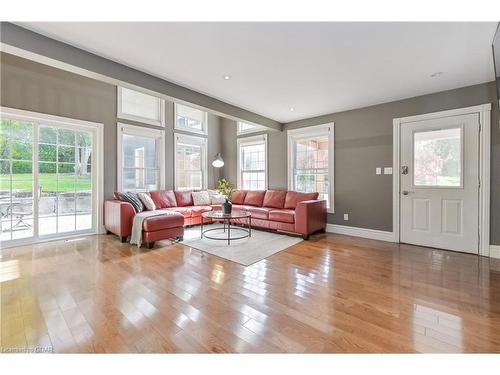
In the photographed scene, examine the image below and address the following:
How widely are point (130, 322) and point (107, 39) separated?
8.43 feet

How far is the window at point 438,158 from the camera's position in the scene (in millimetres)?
3600

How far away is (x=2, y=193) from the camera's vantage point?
3652 mm

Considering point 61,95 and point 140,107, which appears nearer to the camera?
point 61,95

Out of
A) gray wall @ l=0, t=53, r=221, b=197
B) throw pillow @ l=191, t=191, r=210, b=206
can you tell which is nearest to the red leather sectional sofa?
throw pillow @ l=191, t=191, r=210, b=206

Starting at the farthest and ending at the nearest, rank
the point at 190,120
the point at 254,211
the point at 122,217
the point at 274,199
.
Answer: the point at 190,120
the point at 274,199
the point at 254,211
the point at 122,217

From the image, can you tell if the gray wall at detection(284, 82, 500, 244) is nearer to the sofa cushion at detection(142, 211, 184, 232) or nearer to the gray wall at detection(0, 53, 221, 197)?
the sofa cushion at detection(142, 211, 184, 232)

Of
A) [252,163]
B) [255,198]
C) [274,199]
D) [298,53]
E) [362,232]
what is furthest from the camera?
[252,163]

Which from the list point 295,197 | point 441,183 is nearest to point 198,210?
point 295,197

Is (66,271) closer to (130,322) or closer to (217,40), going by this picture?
(130,322)

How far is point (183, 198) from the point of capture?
18.5ft

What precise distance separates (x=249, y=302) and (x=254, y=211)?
299 cm

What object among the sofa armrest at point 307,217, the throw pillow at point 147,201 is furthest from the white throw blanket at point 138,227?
the sofa armrest at point 307,217

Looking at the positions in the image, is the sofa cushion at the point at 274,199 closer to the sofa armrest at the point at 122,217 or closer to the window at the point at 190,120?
the window at the point at 190,120

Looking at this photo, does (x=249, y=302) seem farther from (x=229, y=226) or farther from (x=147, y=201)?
(x=147, y=201)
